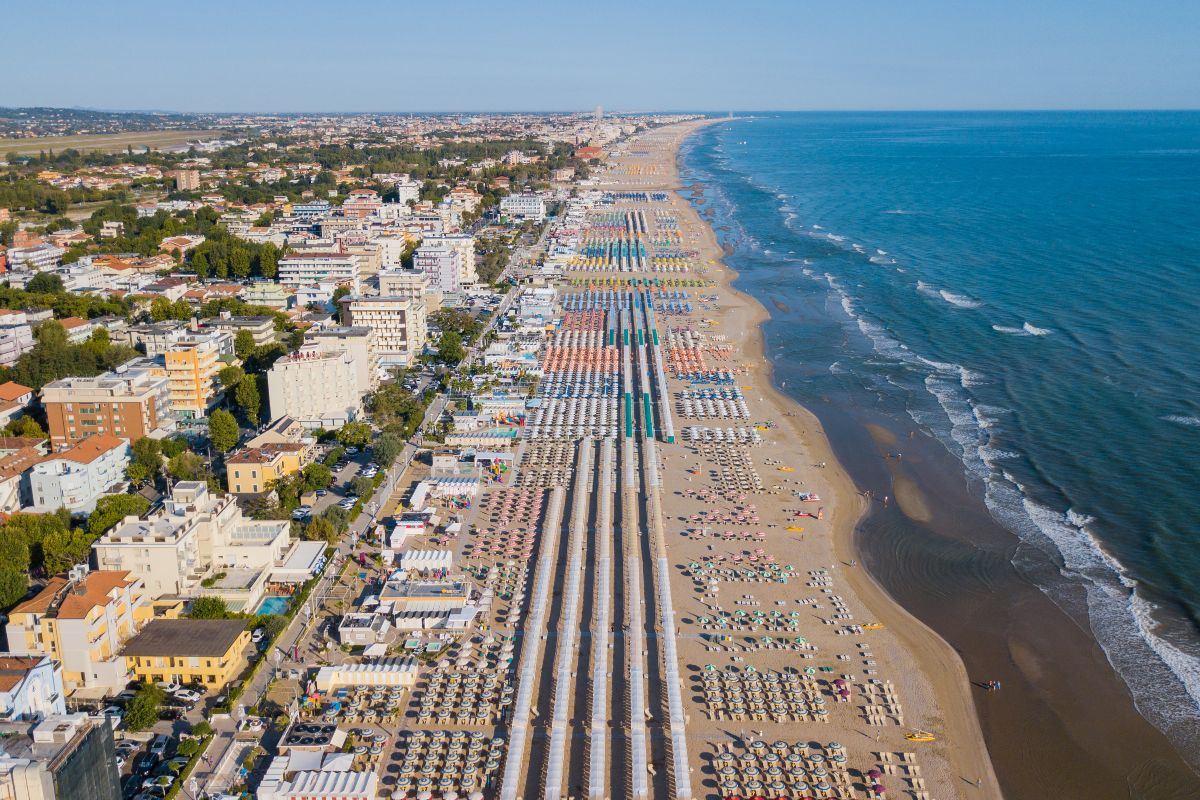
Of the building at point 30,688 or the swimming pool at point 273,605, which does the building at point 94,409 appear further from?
the building at point 30,688

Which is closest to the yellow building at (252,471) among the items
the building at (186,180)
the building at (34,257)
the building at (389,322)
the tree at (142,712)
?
the tree at (142,712)

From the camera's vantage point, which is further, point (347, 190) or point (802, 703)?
point (347, 190)

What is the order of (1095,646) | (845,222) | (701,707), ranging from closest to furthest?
(701,707), (1095,646), (845,222)

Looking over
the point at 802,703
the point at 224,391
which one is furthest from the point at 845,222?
the point at 802,703

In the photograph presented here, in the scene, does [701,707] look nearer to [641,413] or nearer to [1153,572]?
[1153,572]

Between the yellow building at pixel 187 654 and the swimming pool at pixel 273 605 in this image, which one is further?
the swimming pool at pixel 273 605

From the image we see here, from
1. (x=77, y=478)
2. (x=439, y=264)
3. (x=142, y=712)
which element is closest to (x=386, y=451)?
(x=77, y=478)
